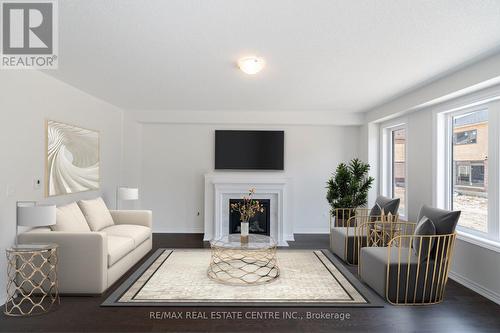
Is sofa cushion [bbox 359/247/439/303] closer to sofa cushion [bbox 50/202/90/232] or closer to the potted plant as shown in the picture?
the potted plant

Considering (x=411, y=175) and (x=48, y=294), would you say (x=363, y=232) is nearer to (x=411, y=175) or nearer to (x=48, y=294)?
(x=411, y=175)

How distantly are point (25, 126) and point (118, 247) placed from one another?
177cm

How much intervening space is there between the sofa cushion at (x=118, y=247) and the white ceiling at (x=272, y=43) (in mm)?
2128

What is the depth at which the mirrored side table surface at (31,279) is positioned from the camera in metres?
3.01

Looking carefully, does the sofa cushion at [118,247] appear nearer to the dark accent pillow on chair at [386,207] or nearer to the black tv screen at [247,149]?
the black tv screen at [247,149]

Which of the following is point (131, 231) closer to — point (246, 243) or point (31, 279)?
point (31, 279)

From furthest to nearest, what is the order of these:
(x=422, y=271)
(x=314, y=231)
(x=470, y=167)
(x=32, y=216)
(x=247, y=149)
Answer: (x=314, y=231) → (x=247, y=149) → (x=470, y=167) → (x=422, y=271) → (x=32, y=216)

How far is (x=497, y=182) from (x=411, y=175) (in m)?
1.46

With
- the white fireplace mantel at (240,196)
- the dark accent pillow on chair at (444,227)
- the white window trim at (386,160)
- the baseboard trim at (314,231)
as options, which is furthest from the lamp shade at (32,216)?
the white window trim at (386,160)

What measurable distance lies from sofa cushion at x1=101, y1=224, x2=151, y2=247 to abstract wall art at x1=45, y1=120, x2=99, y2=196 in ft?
2.60

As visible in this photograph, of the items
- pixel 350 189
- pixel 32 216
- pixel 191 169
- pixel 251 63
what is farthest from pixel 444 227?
pixel 191 169

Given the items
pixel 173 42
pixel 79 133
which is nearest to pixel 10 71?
pixel 79 133

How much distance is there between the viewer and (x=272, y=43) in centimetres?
284

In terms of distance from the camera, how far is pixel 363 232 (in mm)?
4738
